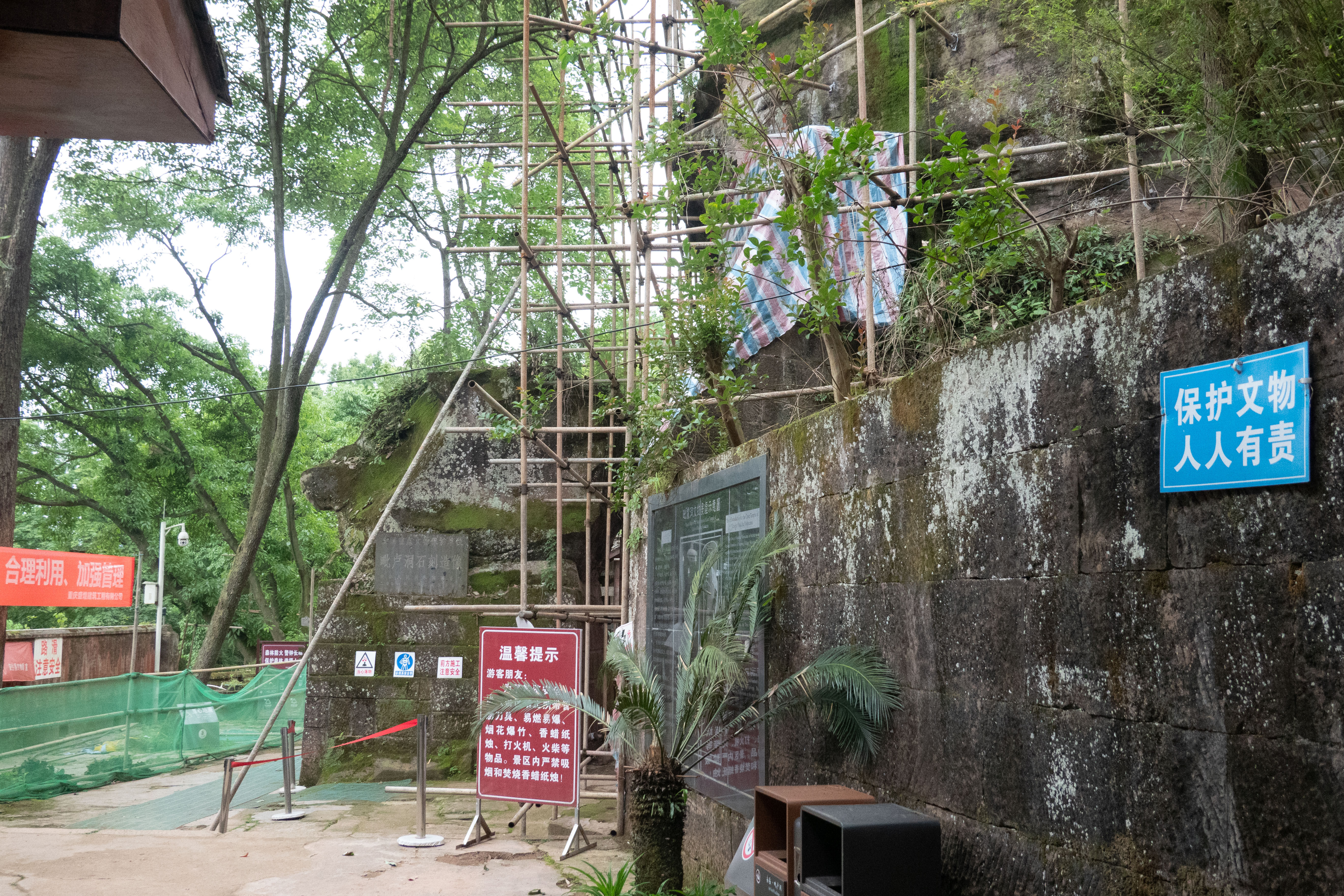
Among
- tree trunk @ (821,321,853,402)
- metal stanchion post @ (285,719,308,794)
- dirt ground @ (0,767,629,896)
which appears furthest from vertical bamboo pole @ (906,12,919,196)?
metal stanchion post @ (285,719,308,794)

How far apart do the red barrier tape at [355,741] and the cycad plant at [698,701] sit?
375 centimetres

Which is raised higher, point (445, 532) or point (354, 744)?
point (445, 532)

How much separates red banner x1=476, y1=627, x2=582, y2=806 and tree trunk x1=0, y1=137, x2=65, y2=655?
7419 mm

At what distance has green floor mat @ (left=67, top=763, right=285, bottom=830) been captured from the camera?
944 cm

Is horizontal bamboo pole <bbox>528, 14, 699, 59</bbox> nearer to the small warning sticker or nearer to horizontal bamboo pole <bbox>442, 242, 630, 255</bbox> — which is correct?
horizontal bamboo pole <bbox>442, 242, 630, 255</bbox>

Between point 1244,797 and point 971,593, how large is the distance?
119cm

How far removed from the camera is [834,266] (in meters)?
5.74

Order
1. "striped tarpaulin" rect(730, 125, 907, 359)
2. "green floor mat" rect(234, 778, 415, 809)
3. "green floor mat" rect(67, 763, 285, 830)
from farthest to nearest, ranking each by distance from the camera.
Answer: "green floor mat" rect(234, 778, 415, 809)
"green floor mat" rect(67, 763, 285, 830)
"striped tarpaulin" rect(730, 125, 907, 359)

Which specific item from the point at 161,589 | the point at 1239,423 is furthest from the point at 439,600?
the point at 1239,423

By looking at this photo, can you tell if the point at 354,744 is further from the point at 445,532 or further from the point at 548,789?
the point at 548,789

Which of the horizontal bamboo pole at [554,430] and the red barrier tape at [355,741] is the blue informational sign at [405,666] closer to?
the red barrier tape at [355,741]

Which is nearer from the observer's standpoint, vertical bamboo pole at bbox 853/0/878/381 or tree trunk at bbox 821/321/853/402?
vertical bamboo pole at bbox 853/0/878/381

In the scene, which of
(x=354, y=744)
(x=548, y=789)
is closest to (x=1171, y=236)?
(x=548, y=789)

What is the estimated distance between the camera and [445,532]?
11.7 m
